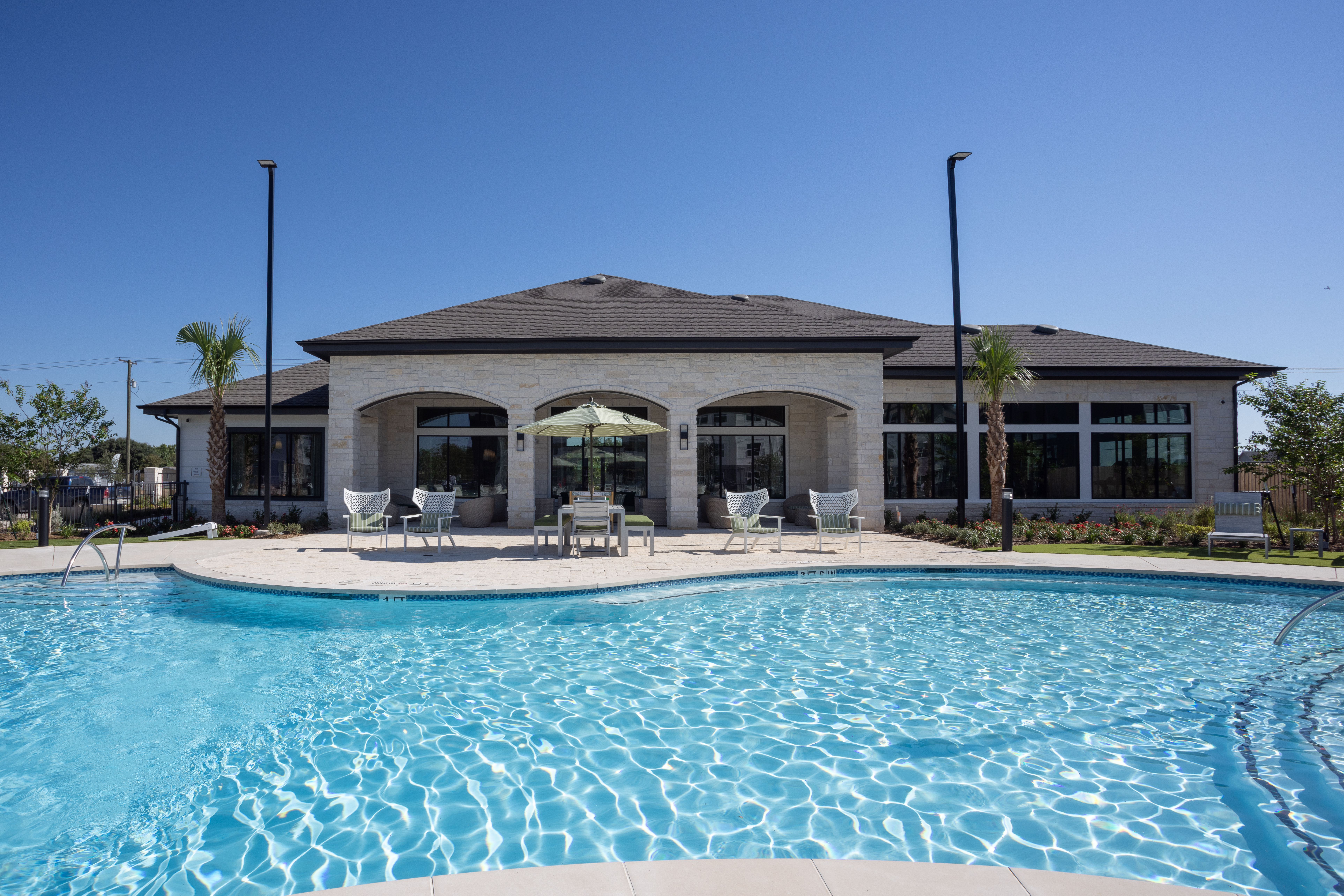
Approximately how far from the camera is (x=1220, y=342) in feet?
58.0

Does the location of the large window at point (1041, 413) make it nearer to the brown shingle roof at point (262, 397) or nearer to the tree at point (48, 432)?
the brown shingle roof at point (262, 397)

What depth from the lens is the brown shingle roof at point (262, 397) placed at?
1667 cm

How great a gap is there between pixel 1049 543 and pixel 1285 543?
4352mm

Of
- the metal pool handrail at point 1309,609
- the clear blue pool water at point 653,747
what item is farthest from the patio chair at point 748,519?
the metal pool handrail at point 1309,609

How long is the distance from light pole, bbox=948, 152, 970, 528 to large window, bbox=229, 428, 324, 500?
53.3ft

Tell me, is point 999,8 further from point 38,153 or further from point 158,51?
point 38,153

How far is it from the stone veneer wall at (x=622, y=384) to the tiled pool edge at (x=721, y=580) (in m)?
4.91

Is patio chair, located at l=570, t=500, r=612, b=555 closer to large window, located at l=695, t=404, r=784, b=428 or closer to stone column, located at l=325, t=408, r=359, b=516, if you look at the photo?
stone column, located at l=325, t=408, r=359, b=516

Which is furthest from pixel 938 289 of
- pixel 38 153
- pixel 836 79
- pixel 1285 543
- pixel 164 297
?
pixel 164 297

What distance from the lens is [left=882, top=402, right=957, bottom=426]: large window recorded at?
16703mm

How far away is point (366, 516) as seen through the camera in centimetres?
1150

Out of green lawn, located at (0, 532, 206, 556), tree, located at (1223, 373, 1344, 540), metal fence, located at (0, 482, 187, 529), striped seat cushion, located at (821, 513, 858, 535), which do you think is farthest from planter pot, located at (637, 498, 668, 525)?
tree, located at (1223, 373, 1344, 540)

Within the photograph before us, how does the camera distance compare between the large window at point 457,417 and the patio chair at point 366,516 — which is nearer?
the patio chair at point 366,516

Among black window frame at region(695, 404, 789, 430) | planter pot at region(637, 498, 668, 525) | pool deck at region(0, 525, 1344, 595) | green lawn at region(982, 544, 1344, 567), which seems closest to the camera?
pool deck at region(0, 525, 1344, 595)
